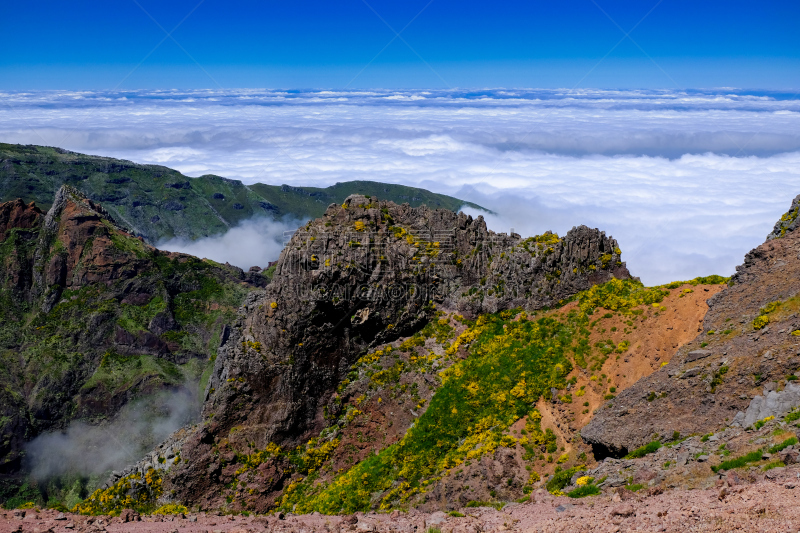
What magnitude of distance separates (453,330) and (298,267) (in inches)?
604

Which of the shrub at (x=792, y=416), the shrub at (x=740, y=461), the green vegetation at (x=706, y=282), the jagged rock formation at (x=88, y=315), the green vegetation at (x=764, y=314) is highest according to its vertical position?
the green vegetation at (x=706, y=282)

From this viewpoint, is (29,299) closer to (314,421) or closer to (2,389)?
(2,389)

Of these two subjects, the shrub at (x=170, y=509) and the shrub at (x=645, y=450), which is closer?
the shrub at (x=645, y=450)

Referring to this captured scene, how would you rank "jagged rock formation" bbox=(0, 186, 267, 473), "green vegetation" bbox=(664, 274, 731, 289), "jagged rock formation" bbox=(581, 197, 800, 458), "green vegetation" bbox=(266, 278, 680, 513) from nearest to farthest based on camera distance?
1. "jagged rock formation" bbox=(581, 197, 800, 458)
2. "green vegetation" bbox=(266, 278, 680, 513)
3. "green vegetation" bbox=(664, 274, 731, 289)
4. "jagged rock formation" bbox=(0, 186, 267, 473)

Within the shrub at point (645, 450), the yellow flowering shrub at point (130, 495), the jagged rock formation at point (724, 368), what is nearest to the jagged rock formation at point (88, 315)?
the yellow flowering shrub at point (130, 495)

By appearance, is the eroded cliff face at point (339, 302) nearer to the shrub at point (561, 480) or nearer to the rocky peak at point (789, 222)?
the rocky peak at point (789, 222)

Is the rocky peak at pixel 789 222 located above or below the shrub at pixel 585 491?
above

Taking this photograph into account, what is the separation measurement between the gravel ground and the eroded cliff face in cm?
1506

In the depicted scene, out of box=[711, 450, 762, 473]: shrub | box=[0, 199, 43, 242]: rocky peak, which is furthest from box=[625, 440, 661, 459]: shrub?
box=[0, 199, 43, 242]: rocky peak

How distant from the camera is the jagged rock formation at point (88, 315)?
6161 inches

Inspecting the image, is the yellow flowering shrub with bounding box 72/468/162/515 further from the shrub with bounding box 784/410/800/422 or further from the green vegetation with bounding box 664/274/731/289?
the green vegetation with bounding box 664/274/731/289

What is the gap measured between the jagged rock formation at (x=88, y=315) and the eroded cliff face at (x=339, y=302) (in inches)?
5317

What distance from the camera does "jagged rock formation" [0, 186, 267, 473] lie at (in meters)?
156

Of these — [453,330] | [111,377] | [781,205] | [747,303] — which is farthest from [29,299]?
[781,205]
